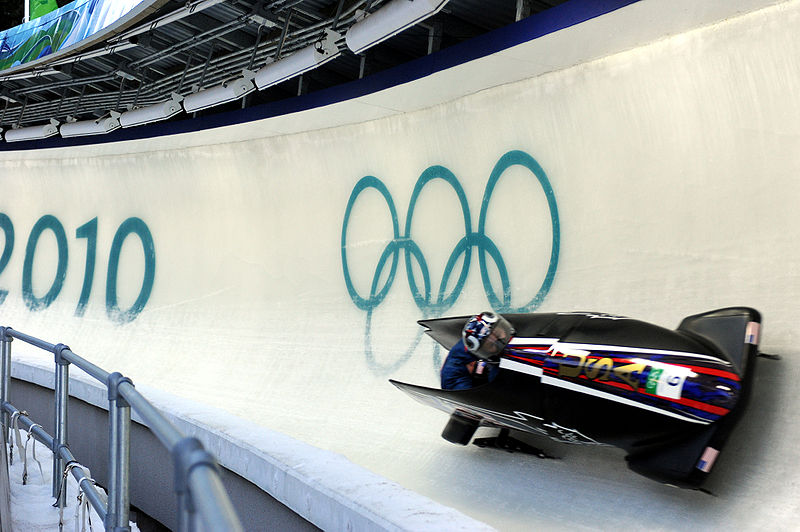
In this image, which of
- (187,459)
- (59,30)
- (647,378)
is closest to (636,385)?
(647,378)

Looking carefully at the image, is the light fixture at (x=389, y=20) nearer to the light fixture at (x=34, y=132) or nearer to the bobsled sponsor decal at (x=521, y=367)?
the bobsled sponsor decal at (x=521, y=367)

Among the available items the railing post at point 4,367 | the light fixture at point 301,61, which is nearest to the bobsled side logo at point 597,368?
the railing post at point 4,367

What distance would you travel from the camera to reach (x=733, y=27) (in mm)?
4047

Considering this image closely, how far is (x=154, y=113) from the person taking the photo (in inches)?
295

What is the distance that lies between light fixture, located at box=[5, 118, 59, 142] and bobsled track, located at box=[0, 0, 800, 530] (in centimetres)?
68

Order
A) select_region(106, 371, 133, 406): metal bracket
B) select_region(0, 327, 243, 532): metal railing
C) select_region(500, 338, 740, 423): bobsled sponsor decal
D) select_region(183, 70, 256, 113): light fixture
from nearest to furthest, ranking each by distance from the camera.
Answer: select_region(0, 327, 243, 532): metal railing < select_region(106, 371, 133, 406): metal bracket < select_region(500, 338, 740, 423): bobsled sponsor decal < select_region(183, 70, 256, 113): light fixture

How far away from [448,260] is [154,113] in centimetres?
349

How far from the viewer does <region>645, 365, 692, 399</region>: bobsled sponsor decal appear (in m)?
3.04

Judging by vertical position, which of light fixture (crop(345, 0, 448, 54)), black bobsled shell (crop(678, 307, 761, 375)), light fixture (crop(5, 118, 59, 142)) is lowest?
black bobsled shell (crop(678, 307, 761, 375))

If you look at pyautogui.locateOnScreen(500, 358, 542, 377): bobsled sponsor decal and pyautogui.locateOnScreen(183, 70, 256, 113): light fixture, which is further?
pyautogui.locateOnScreen(183, 70, 256, 113): light fixture

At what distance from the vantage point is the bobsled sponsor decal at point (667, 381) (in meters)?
3.04

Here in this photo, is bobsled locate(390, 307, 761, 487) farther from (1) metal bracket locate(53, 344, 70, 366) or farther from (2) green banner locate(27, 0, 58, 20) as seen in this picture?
(2) green banner locate(27, 0, 58, 20)

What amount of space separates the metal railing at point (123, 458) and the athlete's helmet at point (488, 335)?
1.75 meters

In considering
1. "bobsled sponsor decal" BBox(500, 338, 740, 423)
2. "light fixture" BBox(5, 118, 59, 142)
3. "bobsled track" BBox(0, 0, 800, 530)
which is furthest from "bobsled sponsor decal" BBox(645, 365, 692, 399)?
"light fixture" BBox(5, 118, 59, 142)
